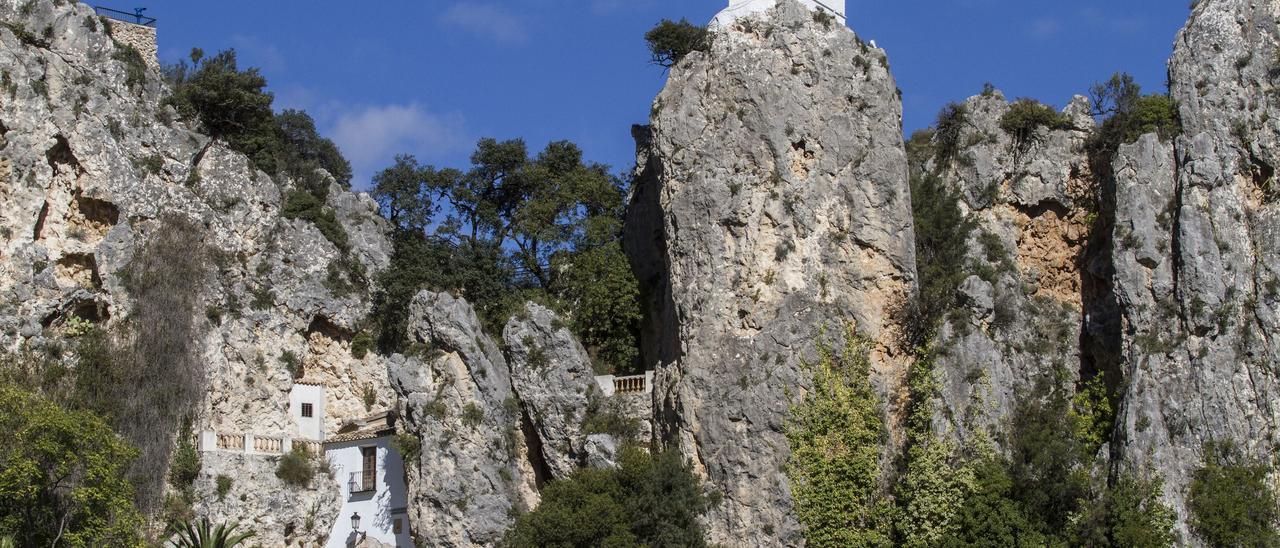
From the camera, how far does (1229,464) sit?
109 feet

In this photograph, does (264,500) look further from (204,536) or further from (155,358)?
(155,358)

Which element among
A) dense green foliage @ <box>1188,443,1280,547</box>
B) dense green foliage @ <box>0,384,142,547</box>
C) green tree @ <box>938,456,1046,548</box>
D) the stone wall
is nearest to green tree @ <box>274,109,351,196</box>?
the stone wall

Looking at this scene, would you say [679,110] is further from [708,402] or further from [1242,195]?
[1242,195]

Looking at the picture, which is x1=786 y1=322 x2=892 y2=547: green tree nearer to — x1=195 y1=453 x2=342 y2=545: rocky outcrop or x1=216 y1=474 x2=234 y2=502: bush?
x1=195 y1=453 x2=342 y2=545: rocky outcrop

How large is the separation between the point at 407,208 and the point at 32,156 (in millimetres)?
11122

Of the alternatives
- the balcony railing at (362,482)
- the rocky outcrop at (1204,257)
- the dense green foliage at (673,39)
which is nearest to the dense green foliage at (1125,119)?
the rocky outcrop at (1204,257)

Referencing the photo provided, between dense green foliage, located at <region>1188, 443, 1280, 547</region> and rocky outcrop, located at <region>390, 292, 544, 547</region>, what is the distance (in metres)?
14.7

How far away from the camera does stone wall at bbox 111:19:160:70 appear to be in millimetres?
44344

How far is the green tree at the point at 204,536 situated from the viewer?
121 feet

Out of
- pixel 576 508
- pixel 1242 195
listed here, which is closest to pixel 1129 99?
pixel 1242 195

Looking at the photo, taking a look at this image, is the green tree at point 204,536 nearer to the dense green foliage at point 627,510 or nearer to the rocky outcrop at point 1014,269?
the dense green foliage at point 627,510

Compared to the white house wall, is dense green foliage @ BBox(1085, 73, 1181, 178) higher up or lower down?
higher up

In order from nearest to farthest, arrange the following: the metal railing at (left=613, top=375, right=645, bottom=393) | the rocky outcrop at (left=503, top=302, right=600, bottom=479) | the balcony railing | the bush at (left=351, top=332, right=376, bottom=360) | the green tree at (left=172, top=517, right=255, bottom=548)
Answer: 1. the green tree at (left=172, top=517, right=255, bottom=548)
2. the rocky outcrop at (left=503, top=302, right=600, bottom=479)
3. the metal railing at (left=613, top=375, right=645, bottom=393)
4. the balcony railing
5. the bush at (left=351, top=332, right=376, bottom=360)

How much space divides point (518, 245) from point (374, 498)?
9101 mm
